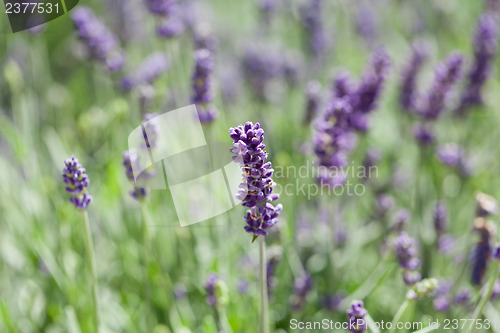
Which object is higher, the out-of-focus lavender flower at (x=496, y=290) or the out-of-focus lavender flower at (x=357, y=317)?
the out-of-focus lavender flower at (x=357, y=317)

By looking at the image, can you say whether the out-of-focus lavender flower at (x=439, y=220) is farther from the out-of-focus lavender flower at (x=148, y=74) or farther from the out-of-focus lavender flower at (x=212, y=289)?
the out-of-focus lavender flower at (x=148, y=74)

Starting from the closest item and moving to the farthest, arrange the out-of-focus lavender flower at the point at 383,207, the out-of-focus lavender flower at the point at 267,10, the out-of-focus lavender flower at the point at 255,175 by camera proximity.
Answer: the out-of-focus lavender flower at the point at 255,175 < the out-of-focus lavender flower at the point at 383,207 < the out-of-focus lavender flower at the point at 267,10

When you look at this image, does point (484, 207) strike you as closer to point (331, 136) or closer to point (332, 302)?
point (331, 136)

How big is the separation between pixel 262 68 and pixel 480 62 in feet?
4.81

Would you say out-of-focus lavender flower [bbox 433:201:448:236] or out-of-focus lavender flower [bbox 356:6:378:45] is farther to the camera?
out-of-focus lavender flower [bbox 356:6:378:45]

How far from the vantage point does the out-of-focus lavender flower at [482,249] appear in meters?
2.59

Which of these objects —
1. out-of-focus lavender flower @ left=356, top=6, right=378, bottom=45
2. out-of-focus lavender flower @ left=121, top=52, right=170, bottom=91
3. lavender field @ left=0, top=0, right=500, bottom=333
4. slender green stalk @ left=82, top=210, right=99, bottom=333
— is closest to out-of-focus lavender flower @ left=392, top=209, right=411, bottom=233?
lavender field @ left=0, top=0, right=500, bottom=333

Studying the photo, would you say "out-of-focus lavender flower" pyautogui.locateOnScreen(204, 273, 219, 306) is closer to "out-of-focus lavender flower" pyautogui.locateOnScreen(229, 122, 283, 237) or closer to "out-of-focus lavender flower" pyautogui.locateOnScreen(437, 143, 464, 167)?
"out-of-focus lavender flower" pyautogui.locateOnScreen(229, 122, 283, 237)

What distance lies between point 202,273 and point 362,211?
129 centimetres

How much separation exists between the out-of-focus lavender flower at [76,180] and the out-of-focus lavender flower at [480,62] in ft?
8.33

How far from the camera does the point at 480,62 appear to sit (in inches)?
143

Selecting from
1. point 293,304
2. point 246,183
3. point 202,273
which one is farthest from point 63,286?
point 246,183

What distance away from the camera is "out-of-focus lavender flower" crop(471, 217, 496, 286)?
8.50 feet

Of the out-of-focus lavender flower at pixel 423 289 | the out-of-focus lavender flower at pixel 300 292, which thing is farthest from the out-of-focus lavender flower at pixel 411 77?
the out-of-focus lavender flower at pixel 423 289
